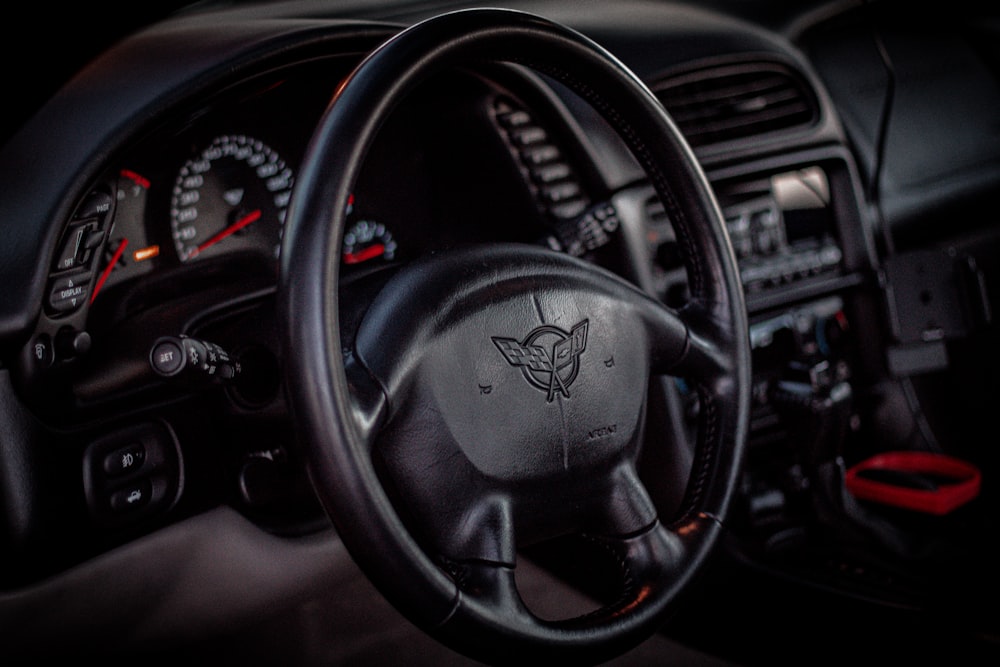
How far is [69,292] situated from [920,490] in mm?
1477

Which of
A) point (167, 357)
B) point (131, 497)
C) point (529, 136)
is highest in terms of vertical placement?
point (529, 136)

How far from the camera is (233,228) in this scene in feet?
3.95

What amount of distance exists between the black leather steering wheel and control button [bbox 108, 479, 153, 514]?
311 millimetres

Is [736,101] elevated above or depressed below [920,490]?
above

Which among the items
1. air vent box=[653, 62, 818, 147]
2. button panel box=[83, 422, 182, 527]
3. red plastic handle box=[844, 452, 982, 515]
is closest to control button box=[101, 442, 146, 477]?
button panel box=[83, 422, 182, 527]

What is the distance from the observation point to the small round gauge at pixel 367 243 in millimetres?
1356

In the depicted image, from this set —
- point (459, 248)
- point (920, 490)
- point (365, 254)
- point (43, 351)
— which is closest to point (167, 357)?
point (43, 351)

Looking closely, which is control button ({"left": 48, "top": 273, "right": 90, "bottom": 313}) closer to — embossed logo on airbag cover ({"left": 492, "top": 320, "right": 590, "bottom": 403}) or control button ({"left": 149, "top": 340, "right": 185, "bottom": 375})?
control button ({"left": 149, "top": 340, "right": 185, "bottom": 375})

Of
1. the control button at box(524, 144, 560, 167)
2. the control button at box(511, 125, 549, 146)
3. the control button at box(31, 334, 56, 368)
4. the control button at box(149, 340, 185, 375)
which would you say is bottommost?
the control button at box(149, 340, 185, 375)

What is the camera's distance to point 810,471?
1.58 metres

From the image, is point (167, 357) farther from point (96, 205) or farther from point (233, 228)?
point (233, 228)

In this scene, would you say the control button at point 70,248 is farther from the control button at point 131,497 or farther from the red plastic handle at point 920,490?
the red plastic handle at point 920,490

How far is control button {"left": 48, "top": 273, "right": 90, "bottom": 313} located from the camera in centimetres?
94

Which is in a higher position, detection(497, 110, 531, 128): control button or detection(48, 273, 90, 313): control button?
detection(497, 110, 531, 128): control button
